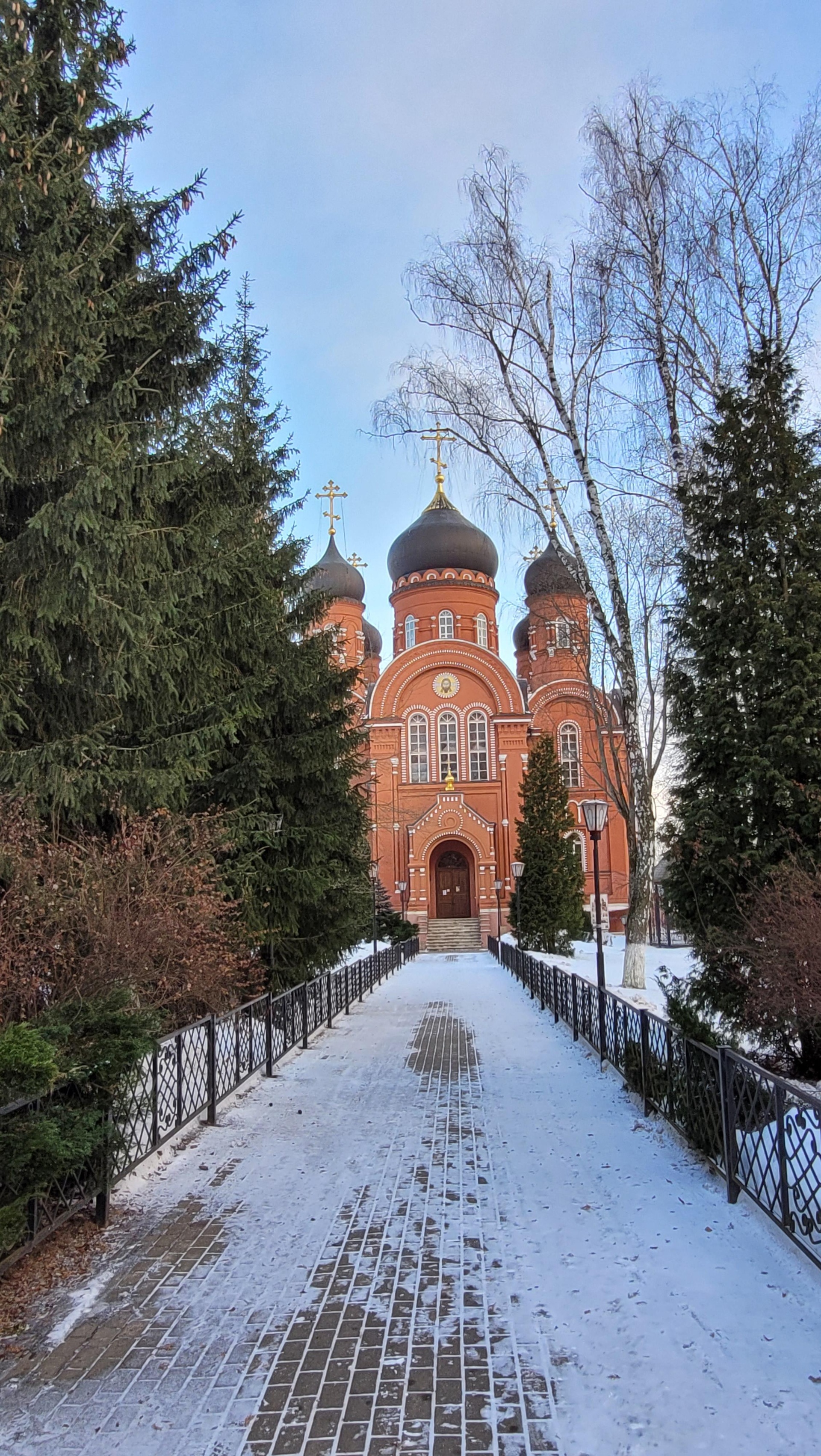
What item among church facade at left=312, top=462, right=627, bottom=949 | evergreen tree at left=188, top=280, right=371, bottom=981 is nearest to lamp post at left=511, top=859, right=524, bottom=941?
church facade at left=312, top=462, right=627, bottom=949

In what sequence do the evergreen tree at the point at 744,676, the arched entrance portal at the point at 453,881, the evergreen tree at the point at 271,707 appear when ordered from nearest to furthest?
1. the evergreen tree at the point at 744,676
2. the evergreen tree at the point at 271,707
3. the arched entrance portal at the point at 453,881

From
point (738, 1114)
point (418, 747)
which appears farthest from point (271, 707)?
point (418, 747)

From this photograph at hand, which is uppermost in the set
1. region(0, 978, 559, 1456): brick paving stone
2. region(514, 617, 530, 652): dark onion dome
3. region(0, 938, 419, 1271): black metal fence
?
region(514, 617, 530, 652): dark onion dome

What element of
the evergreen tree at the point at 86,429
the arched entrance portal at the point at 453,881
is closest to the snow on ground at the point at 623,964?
the arched entrance portal at the point at 453,881

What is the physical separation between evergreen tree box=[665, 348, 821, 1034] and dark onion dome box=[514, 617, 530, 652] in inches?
1280

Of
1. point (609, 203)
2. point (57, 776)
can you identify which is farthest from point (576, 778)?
point (57, 776)

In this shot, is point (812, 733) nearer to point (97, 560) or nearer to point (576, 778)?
point (97, 560)

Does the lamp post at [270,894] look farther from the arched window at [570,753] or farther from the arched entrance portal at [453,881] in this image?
the arched window at [570,753]

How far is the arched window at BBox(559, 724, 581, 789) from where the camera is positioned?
3859 cm

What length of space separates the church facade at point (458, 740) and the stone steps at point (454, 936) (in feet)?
0.22

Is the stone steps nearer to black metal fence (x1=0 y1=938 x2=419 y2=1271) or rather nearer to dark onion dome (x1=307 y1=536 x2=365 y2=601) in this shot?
dark onion dome (x1=307 y1=536 x2=365 y2=601)

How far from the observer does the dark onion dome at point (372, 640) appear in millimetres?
48375

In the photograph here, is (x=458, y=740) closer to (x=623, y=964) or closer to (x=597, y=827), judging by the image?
(x=623, y=964)

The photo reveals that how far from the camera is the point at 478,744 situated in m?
39.1
